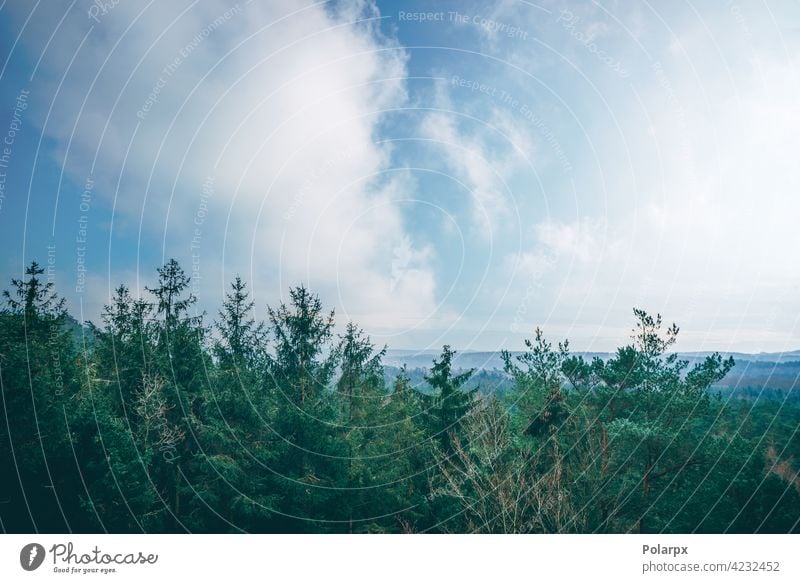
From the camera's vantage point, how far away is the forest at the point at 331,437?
28.2 ft

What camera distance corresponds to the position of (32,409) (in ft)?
30.5

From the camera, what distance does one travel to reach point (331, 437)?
12016 millimetres

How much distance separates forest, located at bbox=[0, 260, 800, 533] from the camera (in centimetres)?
859
